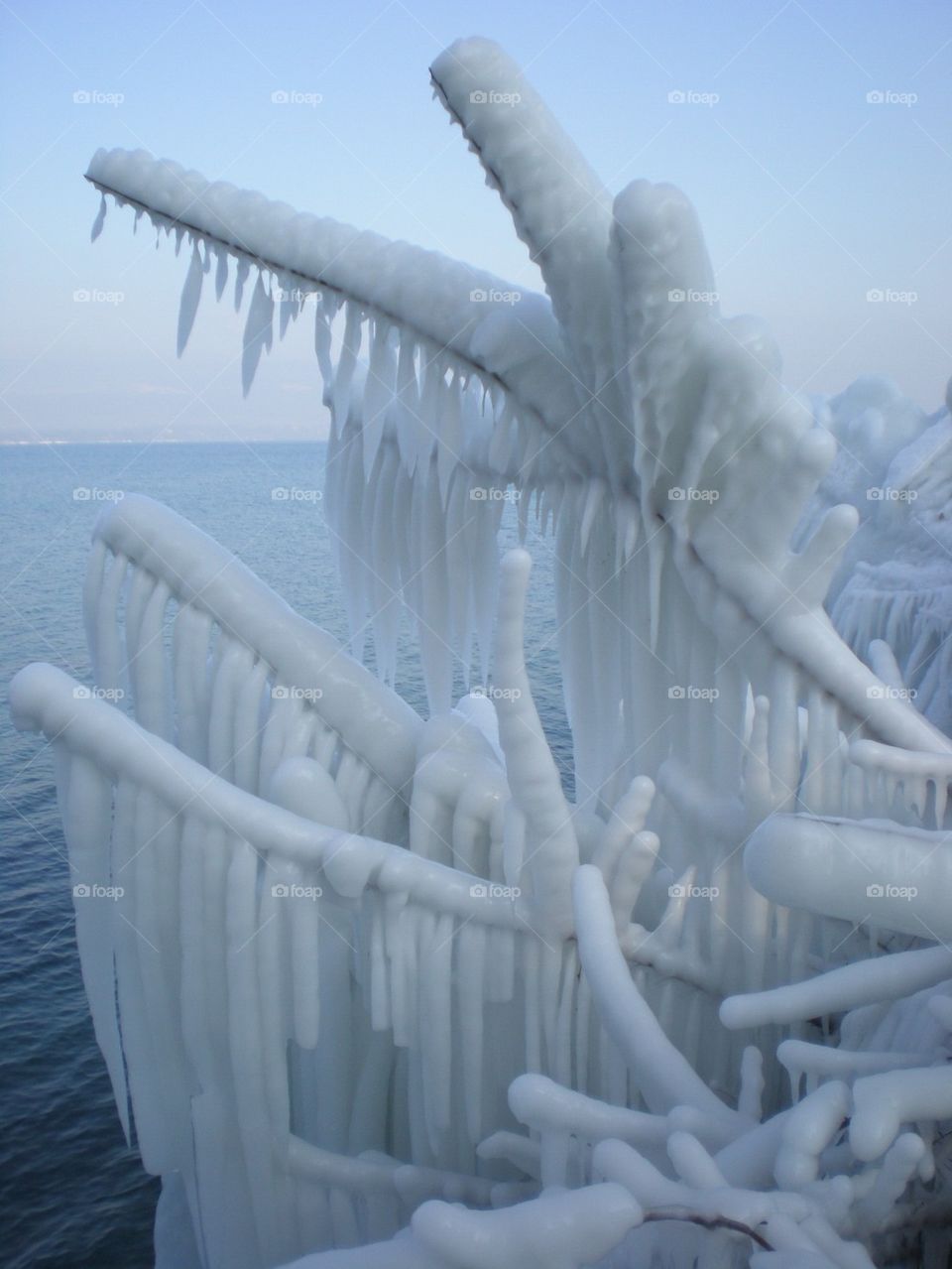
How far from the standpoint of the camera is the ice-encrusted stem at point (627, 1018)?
108 inches

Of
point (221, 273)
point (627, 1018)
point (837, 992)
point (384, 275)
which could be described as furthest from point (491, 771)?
point (221, 273)

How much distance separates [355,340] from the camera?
164 inches

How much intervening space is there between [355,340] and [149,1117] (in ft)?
9.97

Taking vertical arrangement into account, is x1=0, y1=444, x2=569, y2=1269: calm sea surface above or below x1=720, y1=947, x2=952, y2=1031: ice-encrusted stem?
below

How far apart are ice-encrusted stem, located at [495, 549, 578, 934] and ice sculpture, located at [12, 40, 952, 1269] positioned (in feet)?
0.04

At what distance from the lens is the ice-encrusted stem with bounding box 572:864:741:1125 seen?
275cm

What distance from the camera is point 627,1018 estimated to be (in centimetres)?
298

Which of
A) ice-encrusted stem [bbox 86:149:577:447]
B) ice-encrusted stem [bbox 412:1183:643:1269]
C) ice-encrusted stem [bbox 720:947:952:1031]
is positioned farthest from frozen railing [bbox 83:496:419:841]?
ice-encrusted stem [bbox 412:1183:643:1269]

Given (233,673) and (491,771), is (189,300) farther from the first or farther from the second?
(491,771)

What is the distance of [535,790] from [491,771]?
0.72 m

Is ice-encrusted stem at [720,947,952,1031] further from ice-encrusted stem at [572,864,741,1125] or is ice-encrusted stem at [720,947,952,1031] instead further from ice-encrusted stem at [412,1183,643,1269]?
ice-encrusted stem at [412,1183,643,1269]

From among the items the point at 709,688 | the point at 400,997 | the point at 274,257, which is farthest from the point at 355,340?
the point at 400,997

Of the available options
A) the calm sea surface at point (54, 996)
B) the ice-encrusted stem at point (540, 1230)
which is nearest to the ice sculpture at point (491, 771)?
the ice-encrusted stem at point (540, 1230)

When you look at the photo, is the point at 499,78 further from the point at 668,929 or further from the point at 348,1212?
the point at 348,1212
